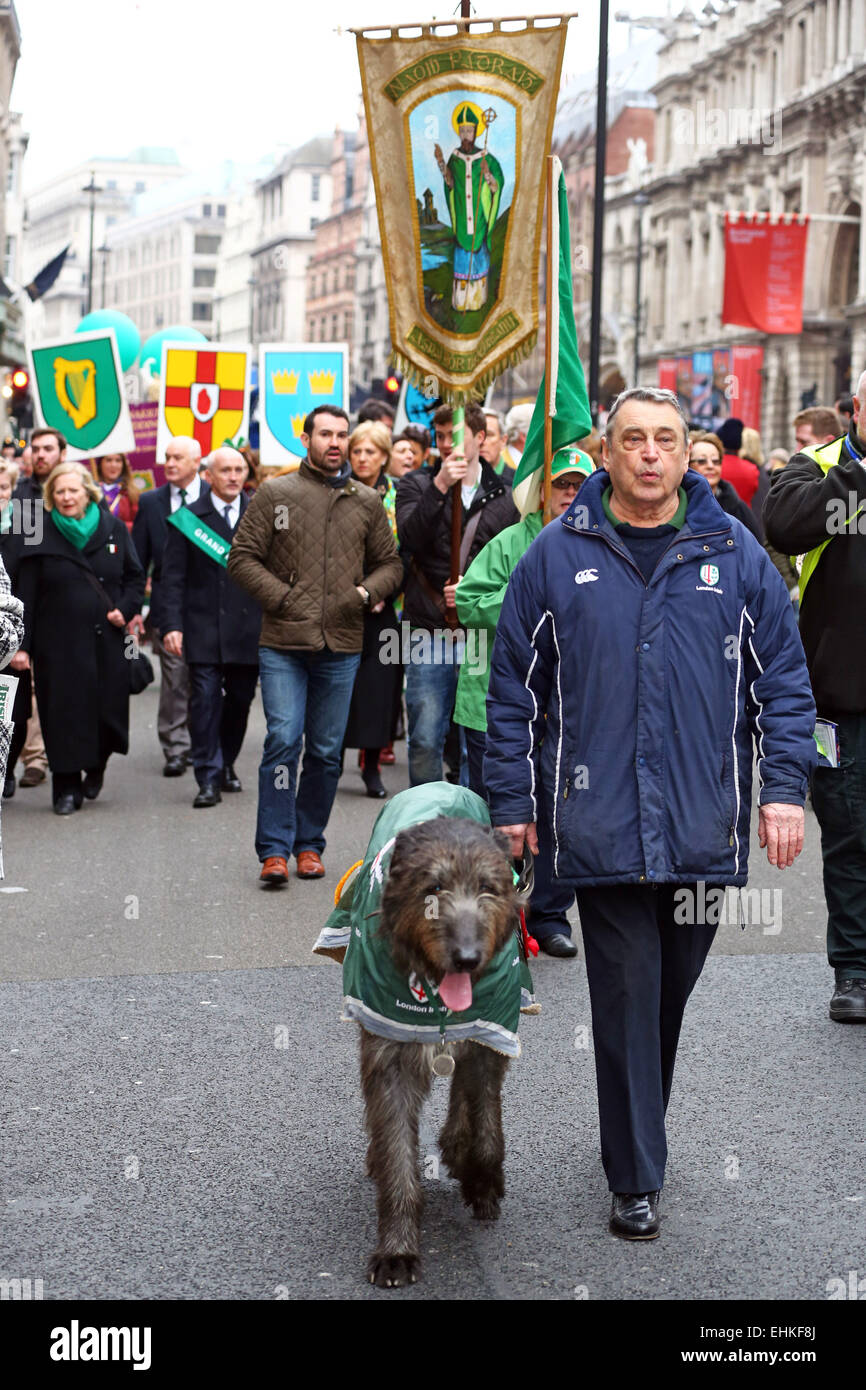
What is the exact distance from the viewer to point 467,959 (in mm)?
4051

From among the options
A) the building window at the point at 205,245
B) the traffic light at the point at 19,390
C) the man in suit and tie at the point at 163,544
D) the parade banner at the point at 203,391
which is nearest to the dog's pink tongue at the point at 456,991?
the man in suit and tie at the point at 163,544

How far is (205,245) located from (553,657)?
174 m

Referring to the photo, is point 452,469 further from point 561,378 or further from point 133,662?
point 133,662

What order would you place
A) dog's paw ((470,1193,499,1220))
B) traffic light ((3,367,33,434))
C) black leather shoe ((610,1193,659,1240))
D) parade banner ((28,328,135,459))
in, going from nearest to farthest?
1. black leather shoe ((610,1193,659,1240))
2. dog's paw ((470,1193,499,1220))
3. parade banner ((28,328,135,459))
4. traffic light ((3,367,33,434))

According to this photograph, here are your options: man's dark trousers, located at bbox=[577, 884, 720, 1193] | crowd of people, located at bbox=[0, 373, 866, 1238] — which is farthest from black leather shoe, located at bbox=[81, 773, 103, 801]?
man's dark trousers, located at bbox=[577, 884, 720, 1193]

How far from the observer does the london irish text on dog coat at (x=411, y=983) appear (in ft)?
14.3

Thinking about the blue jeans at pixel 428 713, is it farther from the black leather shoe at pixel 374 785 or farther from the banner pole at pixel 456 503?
the black leather shoe at pixel 374 785

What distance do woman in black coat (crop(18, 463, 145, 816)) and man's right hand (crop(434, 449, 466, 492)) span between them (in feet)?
12.1

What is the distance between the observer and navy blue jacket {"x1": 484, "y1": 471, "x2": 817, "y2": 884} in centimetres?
459

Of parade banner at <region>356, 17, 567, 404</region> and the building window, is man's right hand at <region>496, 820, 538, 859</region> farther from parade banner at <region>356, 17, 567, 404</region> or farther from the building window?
the building window

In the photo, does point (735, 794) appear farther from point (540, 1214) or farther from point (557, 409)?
point (557, 409)

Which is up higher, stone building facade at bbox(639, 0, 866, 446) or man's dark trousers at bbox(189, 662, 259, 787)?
stone building facade at bbox(639, 0, 866, 446)

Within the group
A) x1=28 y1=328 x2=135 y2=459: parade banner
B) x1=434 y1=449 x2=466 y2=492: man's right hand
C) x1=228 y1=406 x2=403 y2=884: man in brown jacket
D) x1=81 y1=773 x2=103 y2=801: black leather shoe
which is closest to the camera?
x1=434 y1=449 x2=466 y2=492: man's right hand

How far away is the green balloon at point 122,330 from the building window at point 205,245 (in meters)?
144
